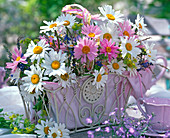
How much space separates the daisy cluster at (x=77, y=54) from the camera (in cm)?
79

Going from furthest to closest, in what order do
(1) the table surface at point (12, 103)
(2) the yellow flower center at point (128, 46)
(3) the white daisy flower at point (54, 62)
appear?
(1) the table surface at point (12, 103)
(2) the yellow flower center at point (128, 46)
(3) the white daisy flower at point (54, 62)

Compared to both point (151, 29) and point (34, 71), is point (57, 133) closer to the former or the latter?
point (34, 71)

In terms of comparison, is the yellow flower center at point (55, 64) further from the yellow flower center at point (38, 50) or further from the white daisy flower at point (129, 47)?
the white daisy flower at point (129, 47)

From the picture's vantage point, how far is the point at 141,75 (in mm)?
1082

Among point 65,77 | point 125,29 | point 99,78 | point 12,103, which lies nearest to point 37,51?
point 65,77

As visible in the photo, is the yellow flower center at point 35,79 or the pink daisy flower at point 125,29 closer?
the yellow flower center at point 35,79

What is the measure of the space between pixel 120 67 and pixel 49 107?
33cm

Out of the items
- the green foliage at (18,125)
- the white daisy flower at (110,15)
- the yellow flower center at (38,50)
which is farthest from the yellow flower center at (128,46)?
the green foliage at (18,125)

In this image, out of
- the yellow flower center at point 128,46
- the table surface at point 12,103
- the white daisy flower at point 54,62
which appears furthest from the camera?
the table surface at point 12,103

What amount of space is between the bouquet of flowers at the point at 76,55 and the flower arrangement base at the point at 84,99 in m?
0.03

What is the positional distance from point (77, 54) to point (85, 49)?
0.11 feet

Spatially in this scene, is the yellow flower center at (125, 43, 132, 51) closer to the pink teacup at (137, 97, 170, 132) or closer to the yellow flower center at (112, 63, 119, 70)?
the yellow flower center at (112, 63, 119, 70)

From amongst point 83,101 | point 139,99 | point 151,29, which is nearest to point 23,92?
point 83,101

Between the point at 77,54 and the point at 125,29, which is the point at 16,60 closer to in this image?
the point at 77,54
